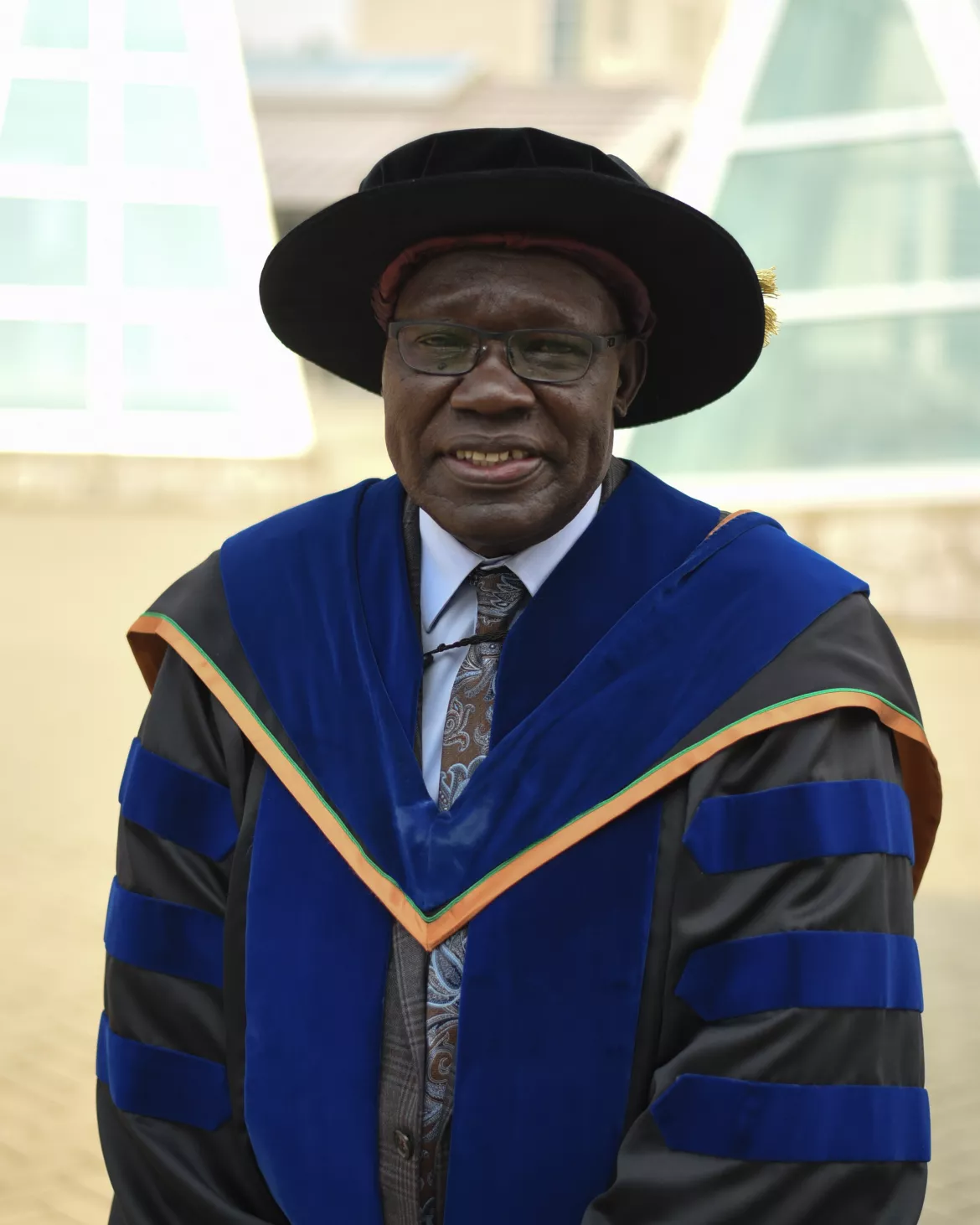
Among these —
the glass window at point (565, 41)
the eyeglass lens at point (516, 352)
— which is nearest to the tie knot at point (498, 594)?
the eyeglass lens at point (516, 352)

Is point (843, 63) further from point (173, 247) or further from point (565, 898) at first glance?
point (565, 898)

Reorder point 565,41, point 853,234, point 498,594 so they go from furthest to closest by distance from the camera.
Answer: point 565,41, point 853,234, point 498,594

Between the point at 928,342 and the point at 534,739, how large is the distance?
355 inches

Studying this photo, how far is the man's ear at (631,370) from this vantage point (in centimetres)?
225

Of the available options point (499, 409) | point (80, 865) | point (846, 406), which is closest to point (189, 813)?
point (499, 409)

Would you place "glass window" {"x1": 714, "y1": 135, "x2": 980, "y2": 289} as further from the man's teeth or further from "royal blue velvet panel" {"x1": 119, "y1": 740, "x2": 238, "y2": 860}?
"royal blue velvet panel" {"x1": 119, "y1": 740, "x2": 238, "y2": 860}

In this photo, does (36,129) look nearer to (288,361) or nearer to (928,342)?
(288,361)

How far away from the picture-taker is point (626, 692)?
2.10 metres

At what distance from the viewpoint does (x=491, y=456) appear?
2.06 meters

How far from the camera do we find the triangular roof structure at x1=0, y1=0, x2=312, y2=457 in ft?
42.2

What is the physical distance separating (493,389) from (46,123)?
1224 cm

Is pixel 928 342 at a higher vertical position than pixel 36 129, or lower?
lower

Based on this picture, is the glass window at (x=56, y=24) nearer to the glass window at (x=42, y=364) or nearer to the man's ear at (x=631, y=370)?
the glass window at (x=42, y=364)

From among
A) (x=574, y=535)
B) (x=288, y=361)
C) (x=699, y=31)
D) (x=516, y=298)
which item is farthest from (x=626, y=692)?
(x=699, y=31)
